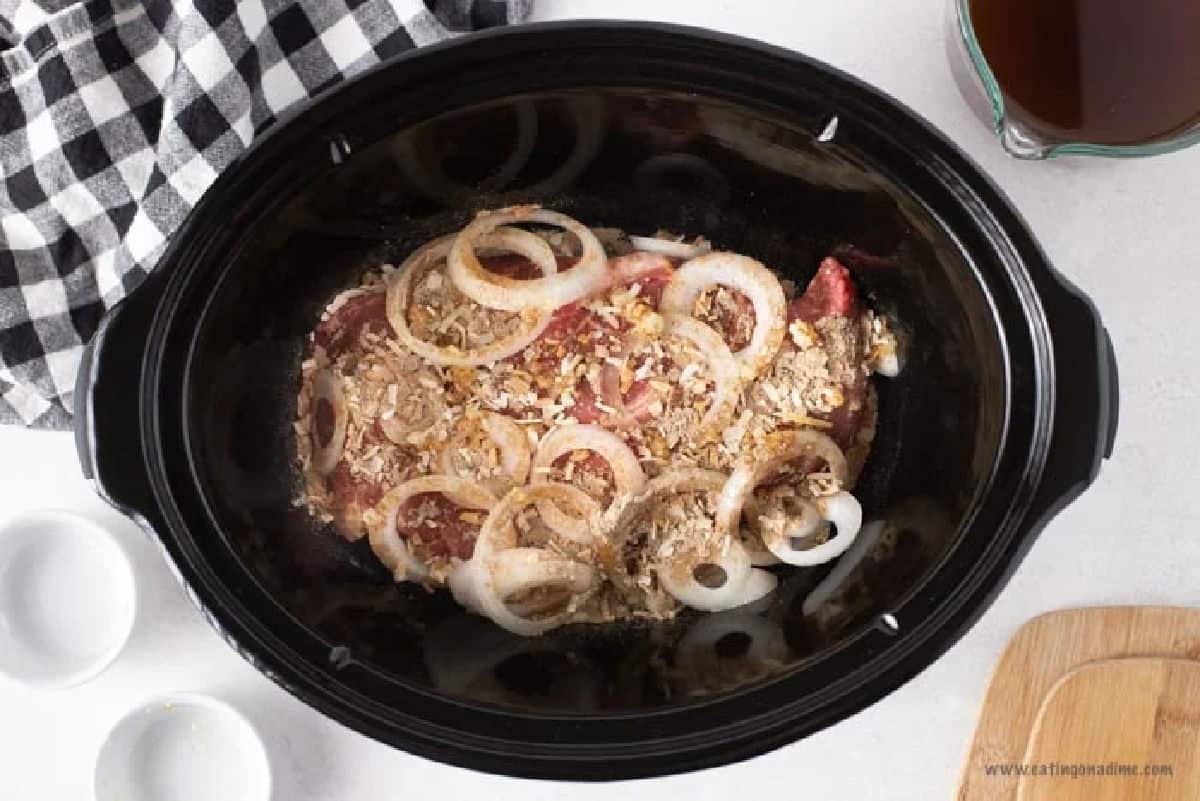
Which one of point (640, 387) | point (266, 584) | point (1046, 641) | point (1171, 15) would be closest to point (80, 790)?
point (266, 584)

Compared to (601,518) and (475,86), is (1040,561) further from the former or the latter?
(475,86)

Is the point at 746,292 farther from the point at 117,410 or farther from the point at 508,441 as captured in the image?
the point at 117,410

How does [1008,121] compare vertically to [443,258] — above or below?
above

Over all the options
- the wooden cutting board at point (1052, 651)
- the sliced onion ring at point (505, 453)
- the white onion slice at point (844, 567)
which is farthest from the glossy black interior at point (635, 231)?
the wooden cutting board at point (1052, 651)

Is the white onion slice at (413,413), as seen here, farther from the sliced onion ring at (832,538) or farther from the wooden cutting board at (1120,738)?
the wooden cutting board at (1120,738)

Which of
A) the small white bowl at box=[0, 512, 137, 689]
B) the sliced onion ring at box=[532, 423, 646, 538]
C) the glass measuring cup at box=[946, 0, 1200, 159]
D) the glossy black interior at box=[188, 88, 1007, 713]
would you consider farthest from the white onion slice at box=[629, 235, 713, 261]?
the small white bowl at box=[0, 512, 137, 689]

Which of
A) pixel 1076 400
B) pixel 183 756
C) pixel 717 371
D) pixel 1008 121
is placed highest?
pixel 1008 121

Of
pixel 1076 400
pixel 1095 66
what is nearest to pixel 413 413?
pixel 1076 400
